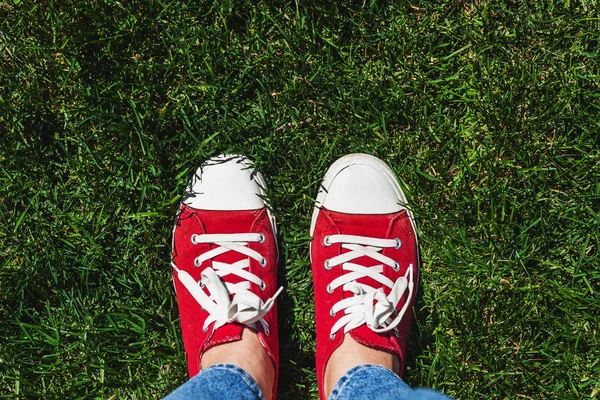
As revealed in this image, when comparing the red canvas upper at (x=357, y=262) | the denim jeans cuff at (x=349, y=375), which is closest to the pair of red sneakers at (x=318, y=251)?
the red canvas upper at (x=357, y=262)

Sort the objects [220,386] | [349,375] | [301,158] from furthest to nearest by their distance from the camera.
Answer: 1. [301,158]
2. [349,375]
3. [220,386]

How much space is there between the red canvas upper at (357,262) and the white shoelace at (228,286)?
163 mm

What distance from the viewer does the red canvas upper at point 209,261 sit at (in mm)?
1821

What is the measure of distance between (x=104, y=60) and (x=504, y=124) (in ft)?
4.24

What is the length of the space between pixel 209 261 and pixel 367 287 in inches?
20.5

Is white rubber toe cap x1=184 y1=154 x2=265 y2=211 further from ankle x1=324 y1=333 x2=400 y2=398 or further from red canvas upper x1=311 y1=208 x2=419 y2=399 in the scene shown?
ankle x1=324 y1=333 x2=400 y2=398

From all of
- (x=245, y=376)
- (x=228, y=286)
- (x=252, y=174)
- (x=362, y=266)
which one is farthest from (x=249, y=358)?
(x=252, y=174)

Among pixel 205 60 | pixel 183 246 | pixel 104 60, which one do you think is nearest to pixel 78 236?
pixel 183 246

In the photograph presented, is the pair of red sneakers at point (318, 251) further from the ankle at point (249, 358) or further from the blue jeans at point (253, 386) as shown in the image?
the blue jeans at point (253, 386)

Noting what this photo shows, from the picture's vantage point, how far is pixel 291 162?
188cm

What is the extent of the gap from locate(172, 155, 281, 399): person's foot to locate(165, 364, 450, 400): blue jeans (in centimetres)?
15

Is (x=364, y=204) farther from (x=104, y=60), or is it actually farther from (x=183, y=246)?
(x=104, y=60)

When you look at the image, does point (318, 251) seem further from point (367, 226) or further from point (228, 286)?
point (228, 286)

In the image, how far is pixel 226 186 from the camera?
1902 millimetres
